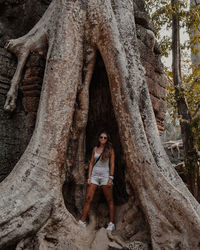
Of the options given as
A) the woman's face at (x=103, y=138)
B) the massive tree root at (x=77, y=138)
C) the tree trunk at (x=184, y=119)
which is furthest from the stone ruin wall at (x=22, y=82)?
the tree trunk at (x=184, y=119)

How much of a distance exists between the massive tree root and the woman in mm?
161

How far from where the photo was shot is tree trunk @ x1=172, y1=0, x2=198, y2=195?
4.96m

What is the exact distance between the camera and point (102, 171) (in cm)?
265

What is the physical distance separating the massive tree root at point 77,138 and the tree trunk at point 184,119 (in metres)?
2.78

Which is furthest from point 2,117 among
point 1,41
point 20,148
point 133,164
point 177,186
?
point 177,186

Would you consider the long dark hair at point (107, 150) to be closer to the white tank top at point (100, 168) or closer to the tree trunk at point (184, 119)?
the white tank top at point (100, 168)

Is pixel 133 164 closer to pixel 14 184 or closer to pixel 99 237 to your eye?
pixel 99 237

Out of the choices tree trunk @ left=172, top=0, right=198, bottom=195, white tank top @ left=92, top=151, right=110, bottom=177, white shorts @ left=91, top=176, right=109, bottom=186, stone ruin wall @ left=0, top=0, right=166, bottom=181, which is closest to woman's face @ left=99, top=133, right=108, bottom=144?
white tank top @ left=92, top=151, right=110, bottom=177

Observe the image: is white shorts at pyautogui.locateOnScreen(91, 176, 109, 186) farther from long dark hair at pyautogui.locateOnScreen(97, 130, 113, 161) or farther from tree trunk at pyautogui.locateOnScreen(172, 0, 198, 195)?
tree trunk at pyautogui.locateOnScreen(172, 0, 198, 195)

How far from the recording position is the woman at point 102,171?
8.36ft

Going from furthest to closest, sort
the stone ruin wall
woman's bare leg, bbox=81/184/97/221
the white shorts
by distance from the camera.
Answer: the stone ruin wall
the white shorts
woman's bare leg, bbox=81/184/97/221

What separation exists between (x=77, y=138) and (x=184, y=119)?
3159 mm

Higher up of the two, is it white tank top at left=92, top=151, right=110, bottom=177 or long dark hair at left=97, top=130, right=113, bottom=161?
long dark hair at left=97, top=130, right=113, bottom=161

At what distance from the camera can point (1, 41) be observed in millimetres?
2975
